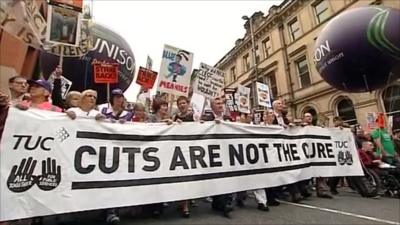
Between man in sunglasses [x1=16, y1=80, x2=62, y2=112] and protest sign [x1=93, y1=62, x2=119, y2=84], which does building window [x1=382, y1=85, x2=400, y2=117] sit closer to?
protest sign [x1=93, y1=62, x2=119, y2=84]

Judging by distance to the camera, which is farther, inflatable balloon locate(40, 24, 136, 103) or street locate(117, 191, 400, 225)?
inflatable balloon locate(40, 24, 136, 103)

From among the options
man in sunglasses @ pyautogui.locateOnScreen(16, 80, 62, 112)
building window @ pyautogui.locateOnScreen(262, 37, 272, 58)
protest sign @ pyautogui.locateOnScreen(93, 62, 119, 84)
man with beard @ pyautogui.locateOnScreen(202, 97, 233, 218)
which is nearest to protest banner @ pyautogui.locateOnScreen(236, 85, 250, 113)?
man with beard @ pyautogui.locateOnScreen(202, 97, 233, 218)

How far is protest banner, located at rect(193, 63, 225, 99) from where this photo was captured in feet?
24.1

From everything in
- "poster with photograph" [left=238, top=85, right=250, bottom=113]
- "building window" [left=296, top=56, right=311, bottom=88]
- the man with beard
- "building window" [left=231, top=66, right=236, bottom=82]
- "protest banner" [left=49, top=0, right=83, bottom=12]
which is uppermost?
"building window" [left=231, top=66, right=236, bottom=82]

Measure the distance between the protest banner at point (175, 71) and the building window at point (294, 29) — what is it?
19959mm

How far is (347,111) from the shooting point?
65.3 feet

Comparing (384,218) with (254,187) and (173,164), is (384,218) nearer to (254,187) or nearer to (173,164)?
(254,187)

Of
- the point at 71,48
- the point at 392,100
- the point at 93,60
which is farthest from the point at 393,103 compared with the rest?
the point at 71,48

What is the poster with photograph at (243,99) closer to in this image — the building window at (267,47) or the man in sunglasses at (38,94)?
the man in sunglasses at (38,94)

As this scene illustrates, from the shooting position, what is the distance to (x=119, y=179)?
4012mm

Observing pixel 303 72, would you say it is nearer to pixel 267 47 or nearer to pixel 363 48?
pixel 267 47

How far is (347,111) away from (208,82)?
49.9 feet

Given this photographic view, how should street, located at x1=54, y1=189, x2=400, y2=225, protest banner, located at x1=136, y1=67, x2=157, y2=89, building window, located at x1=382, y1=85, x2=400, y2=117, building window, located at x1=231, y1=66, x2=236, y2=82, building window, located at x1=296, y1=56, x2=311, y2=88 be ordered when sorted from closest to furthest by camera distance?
street, located at x1=54, y1=189, x2=400, y2=225, protest banner, located at x1=136, y1=67, x2=157, y2=89, building window, located at x1=382, y1=85, x2=400, y2=117, building window, located at x1=296, y1=56, x2=311, y2=88, building window, located at x1=231, y1=66, x2=236, y2=82

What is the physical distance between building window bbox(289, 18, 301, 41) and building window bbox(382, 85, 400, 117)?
29.7 ft
